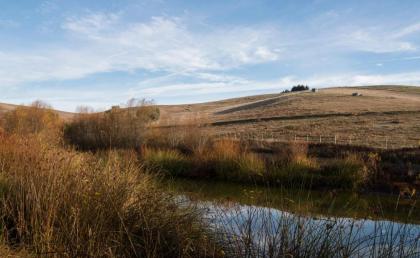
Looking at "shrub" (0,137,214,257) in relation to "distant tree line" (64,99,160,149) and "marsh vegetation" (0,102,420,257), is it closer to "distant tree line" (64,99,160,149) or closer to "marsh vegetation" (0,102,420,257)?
"marsh vegetation" (0,102,420,257)

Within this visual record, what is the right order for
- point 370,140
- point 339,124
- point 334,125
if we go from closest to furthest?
point 370,140 < point 334,125 < point 339,124

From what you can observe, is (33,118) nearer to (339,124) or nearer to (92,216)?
(92,216)

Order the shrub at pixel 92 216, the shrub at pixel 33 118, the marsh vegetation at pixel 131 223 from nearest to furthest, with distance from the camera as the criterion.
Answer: the marsh vegetation at pixel 131 223, the shrub at pixel 92 216, the shrub at pixel 33 118

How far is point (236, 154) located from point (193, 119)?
6.44m

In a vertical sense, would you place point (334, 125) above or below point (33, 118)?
below

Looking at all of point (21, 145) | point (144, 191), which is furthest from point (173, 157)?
point (144, 191)

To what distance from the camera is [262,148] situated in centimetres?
2048

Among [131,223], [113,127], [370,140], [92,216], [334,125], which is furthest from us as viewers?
[334,125]

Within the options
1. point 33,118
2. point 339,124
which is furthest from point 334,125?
point 33,118

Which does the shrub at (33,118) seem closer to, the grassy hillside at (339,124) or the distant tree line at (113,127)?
the distant tree line at (113,127)

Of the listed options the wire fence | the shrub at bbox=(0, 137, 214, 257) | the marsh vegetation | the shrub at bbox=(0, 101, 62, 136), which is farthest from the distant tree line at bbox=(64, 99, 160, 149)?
the shrub at bbox=(0, 137, 214, 257)

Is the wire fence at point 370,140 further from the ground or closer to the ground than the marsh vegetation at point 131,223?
closer to the ground

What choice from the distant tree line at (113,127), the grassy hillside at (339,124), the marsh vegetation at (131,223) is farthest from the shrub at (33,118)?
the marsh vegetation at (131,223)

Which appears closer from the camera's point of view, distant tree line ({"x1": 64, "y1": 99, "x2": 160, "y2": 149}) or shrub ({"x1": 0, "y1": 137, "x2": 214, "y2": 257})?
shrub ({"x1": 0, "y1": 137, "x2": 214, "y2": 257})
